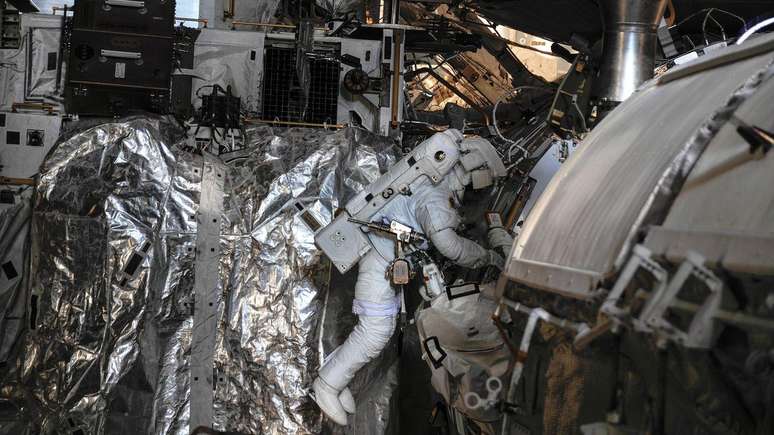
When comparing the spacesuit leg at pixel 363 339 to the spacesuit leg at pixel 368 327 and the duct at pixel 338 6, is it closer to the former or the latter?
the spacesuit leg at pixel 368 327

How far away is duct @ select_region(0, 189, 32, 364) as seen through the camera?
6523 mm

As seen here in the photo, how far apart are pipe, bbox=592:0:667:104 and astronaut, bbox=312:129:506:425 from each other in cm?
Answer: 100

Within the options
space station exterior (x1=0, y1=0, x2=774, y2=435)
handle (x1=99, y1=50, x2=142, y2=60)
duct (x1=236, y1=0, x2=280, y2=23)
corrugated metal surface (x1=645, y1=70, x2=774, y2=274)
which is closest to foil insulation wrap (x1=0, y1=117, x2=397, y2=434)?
space station exterior (x1=0, y1=0, x2=774, y2=435)

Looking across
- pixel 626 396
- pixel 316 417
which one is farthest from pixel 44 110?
pixel 626 396

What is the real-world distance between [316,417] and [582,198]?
3852mm

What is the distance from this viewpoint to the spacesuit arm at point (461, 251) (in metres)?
5.40

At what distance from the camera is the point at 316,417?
6.09 m

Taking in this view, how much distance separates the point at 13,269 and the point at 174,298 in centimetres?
142

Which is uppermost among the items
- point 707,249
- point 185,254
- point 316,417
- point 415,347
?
point 707,249

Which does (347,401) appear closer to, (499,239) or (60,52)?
(499,239)

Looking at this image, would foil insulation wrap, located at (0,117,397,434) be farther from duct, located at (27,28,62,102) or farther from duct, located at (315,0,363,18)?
duct, located at (315,0,363,18)

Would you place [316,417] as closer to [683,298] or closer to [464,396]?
[464,396]

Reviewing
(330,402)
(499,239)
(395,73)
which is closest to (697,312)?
(499,239)

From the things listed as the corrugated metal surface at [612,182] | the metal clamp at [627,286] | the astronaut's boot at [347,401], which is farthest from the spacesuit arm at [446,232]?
the metal clamp at [627,286]
